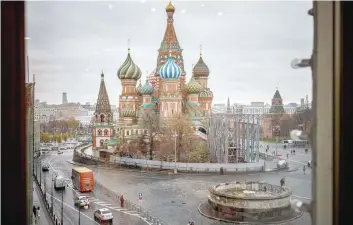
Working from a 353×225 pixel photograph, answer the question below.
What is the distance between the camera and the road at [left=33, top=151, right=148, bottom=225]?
5.11 metres

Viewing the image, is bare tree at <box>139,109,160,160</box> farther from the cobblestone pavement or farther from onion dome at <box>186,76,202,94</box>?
onion dome at <box>186,76,202,94</box>

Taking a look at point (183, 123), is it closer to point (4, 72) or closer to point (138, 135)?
point (138, 135)

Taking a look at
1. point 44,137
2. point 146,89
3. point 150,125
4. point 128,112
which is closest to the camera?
point 44,137

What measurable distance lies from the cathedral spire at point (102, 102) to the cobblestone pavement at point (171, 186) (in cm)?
130

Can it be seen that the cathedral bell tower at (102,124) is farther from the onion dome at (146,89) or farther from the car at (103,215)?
the car at (103,215)

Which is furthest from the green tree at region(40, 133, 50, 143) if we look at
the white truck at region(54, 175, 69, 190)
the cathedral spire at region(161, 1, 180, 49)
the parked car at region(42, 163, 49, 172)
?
the cathedral spire at region(161, 1, 180, 49)

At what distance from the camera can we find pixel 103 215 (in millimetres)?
5141

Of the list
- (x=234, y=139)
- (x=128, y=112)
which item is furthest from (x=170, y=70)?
(x=234, y=139)

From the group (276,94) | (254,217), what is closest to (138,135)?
(276,94)

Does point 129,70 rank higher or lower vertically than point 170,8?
lower

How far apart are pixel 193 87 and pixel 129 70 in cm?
218

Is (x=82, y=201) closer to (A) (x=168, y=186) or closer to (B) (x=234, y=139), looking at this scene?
(A) (x=168, y=186)

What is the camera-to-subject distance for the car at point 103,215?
5086 mm

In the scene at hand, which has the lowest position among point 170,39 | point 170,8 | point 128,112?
point 128,112
